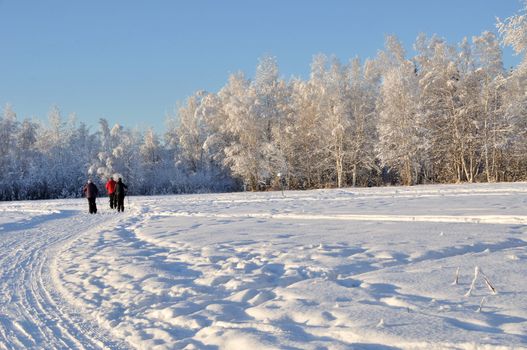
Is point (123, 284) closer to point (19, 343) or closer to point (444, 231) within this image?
point (19, 343)

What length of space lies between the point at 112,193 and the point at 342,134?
23.1 m

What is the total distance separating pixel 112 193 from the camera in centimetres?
2220

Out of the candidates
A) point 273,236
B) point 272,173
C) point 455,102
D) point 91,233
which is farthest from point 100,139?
point 273,236

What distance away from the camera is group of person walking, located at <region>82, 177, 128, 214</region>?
810 inches

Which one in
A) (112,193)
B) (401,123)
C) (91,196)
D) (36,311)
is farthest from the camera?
(401,123)

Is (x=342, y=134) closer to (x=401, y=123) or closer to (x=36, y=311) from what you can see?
(x=401, y=123)

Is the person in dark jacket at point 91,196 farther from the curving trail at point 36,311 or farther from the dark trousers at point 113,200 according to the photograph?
the curving trail at point 36,311

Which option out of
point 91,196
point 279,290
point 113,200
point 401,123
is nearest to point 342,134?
point 401,123

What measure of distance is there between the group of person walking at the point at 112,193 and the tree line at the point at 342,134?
66.8 ft

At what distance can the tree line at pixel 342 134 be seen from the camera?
36531 mm

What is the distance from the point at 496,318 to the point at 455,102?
37.9 m

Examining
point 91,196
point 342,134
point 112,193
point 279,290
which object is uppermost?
point 342,134

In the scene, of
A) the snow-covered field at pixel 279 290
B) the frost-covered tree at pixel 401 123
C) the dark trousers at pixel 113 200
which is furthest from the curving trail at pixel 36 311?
the frost-covered tree at pixel 401 123

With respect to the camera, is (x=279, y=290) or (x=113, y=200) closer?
(x=279, y=290)
